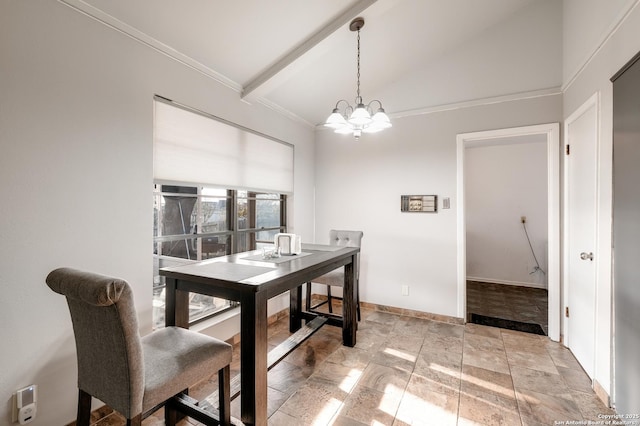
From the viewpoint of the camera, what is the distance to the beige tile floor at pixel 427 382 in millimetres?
1804

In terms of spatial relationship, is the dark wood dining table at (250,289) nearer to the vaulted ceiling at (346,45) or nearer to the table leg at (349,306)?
the table leg at (349,306)

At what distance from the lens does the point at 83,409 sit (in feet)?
4.28

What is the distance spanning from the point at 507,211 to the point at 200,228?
494cm

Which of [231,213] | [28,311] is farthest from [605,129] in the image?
[28,311]

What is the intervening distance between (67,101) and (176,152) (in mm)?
703

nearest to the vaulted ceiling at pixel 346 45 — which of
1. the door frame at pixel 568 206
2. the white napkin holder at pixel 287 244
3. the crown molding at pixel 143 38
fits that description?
the crown molding at pixel 143 38

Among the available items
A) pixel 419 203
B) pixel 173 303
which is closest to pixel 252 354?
pixel 173 303

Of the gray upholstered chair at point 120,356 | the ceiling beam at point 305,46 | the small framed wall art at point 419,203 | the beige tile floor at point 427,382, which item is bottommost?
the beige tile floor at point 427,382

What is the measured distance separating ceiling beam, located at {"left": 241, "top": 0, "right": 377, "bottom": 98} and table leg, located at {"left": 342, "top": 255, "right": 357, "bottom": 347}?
1865 millimetres

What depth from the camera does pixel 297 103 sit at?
11.2 ft

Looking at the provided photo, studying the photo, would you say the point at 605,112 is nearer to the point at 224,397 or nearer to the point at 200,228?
the point at 224,397

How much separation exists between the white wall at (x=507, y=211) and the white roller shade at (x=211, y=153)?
133 inches

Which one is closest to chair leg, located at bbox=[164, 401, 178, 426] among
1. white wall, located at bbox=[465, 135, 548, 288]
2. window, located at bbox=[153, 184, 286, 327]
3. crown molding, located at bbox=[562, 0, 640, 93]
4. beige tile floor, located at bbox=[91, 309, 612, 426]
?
beige tile floor, located at bbox=[91, 309, 612, 426]

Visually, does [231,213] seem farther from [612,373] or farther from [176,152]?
[612,373]
